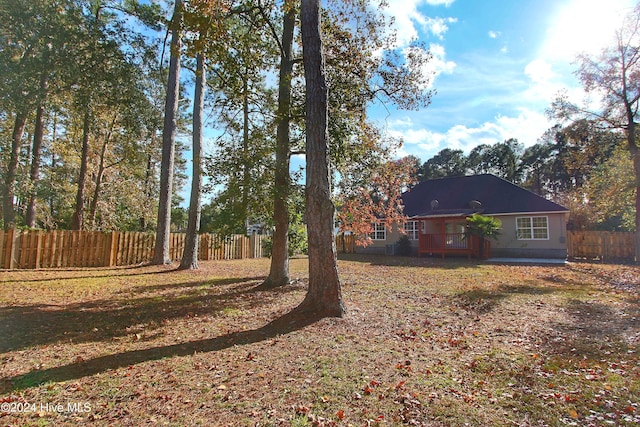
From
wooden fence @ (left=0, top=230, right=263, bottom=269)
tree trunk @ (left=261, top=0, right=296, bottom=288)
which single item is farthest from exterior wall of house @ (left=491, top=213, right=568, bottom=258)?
wooden fence @ (left=0, top=230, right=263, bottom=269)

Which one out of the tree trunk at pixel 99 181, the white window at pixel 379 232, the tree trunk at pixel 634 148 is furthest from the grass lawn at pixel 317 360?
the white window at pixel 379 232

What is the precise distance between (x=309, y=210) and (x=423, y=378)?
3.23 m

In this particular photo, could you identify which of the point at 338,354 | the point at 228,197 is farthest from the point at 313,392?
the point at 228,197

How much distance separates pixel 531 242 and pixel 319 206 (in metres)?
18.5

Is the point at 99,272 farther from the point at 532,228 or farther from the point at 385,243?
the point at 532,228

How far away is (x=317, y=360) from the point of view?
422 cm

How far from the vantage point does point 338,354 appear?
4.43m

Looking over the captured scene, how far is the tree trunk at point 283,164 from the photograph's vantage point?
28.2 feet

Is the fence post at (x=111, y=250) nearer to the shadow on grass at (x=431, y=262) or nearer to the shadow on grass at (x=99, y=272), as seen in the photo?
the shadow on grass at (x=99, y=272)

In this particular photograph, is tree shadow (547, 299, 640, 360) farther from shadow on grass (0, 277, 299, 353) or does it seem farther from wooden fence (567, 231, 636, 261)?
wooden fence (567, 231, 636, 261)

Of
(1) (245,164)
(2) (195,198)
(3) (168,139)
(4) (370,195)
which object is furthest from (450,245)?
(3) (168,139)

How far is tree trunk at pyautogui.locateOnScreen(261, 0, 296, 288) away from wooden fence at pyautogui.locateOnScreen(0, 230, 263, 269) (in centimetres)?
201

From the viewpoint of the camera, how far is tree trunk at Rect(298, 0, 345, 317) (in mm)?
6008

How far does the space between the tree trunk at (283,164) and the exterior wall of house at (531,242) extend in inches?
634
